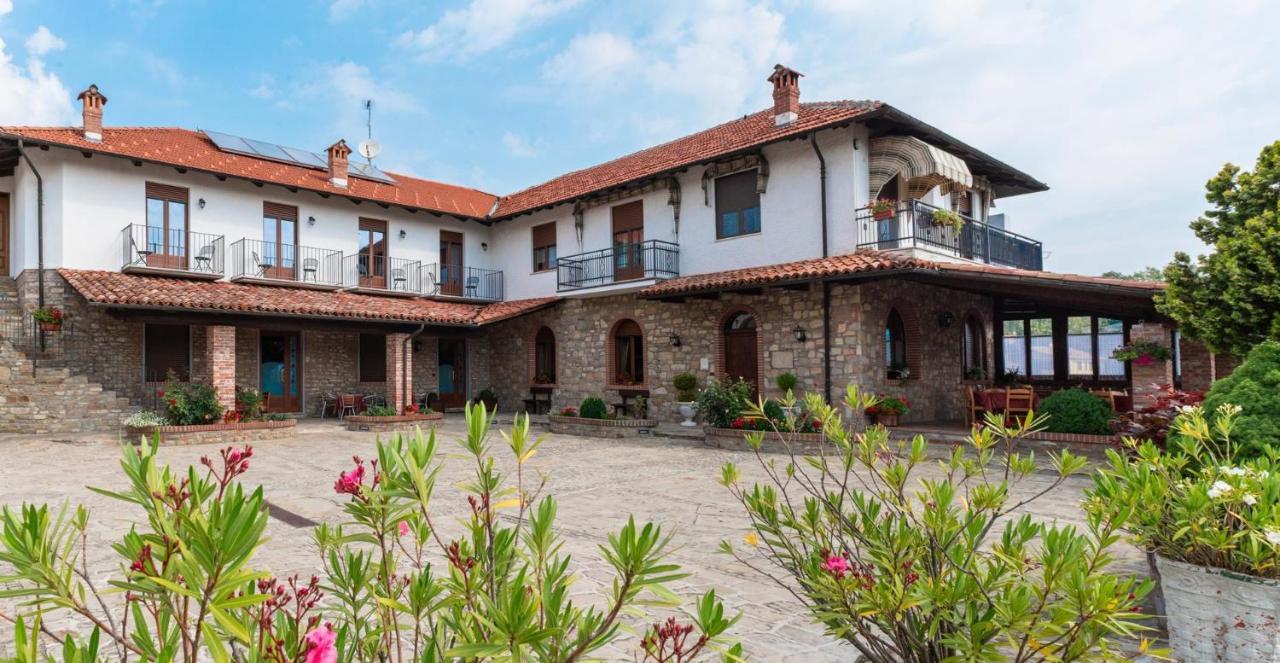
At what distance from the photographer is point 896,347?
1393 cm

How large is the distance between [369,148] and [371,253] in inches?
173

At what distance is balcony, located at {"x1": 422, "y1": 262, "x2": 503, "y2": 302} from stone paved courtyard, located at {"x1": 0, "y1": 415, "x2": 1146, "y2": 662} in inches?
257

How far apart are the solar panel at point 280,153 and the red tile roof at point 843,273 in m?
10.7

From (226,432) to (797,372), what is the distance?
11.1 metres

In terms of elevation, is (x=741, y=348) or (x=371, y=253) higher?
(x=371, y=253)

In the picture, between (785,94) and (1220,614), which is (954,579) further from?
(785,94)

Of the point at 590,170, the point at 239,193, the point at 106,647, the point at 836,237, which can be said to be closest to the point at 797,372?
the point at 836,237

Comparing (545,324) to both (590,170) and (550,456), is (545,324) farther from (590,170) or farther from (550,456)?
(550,456)

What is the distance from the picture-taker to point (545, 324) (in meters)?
19.1

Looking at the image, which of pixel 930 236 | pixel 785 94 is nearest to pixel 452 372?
pixel 785 94

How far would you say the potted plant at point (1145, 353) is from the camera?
33.5ft

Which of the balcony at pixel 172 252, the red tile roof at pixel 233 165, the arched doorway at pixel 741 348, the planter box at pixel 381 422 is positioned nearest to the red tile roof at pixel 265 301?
the balcony at pixel 172 252

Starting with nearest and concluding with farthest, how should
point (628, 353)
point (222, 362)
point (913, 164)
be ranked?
point (913, 164) → point (222, 362) → point (628, 353)

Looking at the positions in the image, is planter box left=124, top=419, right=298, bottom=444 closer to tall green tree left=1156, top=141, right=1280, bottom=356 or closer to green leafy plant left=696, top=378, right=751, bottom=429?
green leafy plant left=696, top=378, right=751, bottom=429
